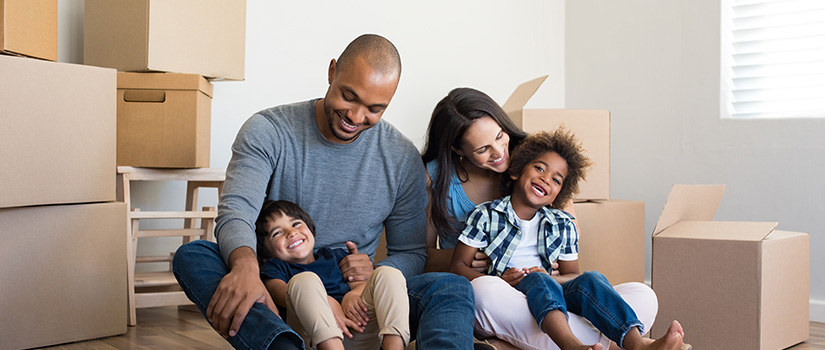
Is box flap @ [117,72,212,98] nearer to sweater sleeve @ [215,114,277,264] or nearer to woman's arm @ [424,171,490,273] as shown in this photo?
sweater sleeve @ [215,114,277,264]

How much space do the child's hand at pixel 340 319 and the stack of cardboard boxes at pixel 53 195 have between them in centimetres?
87

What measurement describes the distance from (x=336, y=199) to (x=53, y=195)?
2.53ft

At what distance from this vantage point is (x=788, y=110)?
8.55 feet

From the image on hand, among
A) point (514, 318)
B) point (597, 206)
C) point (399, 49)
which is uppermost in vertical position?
point (399, 49)

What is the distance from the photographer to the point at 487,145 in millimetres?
1752

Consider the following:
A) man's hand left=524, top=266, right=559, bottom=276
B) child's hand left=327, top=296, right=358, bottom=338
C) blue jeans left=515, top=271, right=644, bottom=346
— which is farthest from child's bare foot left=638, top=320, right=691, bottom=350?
child's hand left=327, top=296, right=358, bottom=338

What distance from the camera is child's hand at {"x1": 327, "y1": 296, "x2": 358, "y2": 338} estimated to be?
4.26ft

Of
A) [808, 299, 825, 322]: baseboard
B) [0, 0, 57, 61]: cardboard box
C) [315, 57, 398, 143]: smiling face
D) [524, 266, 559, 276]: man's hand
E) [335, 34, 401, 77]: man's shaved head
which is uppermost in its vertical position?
[0, 0, 57, 61]: cardboard box

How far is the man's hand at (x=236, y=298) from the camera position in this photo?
3.94 feet

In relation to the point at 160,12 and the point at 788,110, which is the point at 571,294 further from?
the point at 788,110

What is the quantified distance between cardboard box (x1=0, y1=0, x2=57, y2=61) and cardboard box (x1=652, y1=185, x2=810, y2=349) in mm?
1693

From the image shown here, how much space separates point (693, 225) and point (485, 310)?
33.1 inches

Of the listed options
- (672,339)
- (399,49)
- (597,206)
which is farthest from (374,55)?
(399,49)

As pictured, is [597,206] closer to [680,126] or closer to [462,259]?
[462,259]
